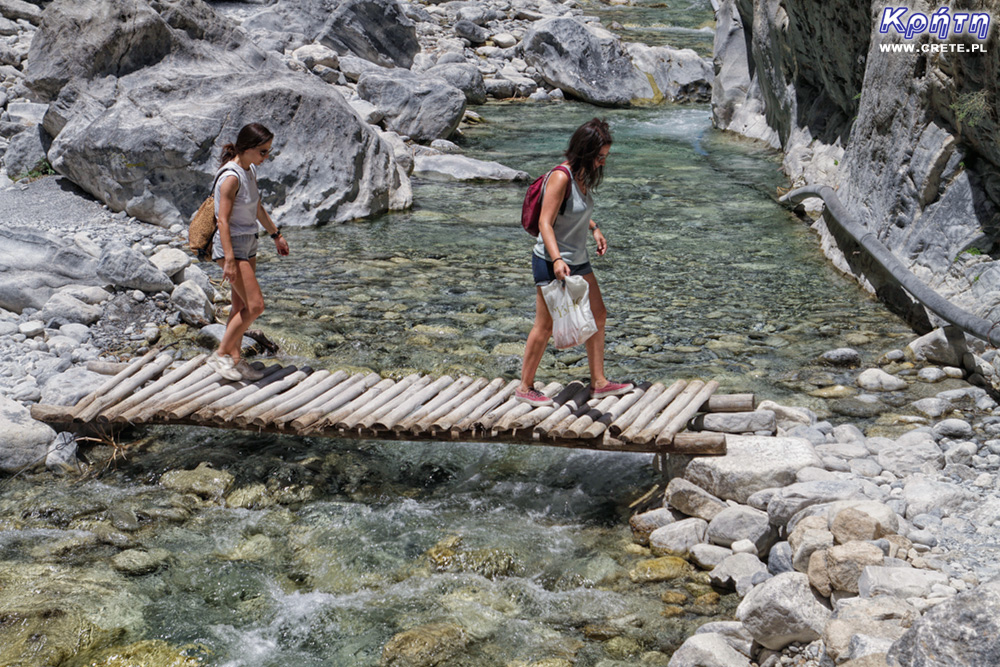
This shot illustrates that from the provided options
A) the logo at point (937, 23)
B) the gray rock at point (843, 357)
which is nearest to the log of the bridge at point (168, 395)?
the gray rock at point (843, 357)

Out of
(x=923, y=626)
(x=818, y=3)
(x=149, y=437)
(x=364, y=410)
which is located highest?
(x=818, y=3)

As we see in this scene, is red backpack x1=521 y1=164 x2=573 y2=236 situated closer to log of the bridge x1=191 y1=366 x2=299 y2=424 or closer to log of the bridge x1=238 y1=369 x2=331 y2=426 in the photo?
log of the bridge x1=238 y1=369 x2=331 y2=426

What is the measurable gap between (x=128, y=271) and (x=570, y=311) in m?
4.82

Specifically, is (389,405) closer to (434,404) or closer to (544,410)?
(434,404)

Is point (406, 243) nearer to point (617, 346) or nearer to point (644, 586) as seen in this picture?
point (617, 346)

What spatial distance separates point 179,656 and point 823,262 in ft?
28.3

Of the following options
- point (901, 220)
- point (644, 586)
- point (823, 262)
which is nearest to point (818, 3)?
point (823, 262)

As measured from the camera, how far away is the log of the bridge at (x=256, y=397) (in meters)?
5.95

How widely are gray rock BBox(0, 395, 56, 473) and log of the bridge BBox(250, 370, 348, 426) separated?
4.81ft

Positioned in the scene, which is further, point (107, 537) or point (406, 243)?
point (406, 243)

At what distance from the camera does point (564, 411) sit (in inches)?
235

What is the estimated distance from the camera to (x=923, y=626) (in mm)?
3168

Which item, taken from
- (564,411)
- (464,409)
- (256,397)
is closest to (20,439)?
(256,397)

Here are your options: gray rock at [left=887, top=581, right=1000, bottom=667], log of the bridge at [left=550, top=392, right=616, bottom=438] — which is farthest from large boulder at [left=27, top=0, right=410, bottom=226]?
gray rock at [left=887, top=581, right=1000, bottom=667]
